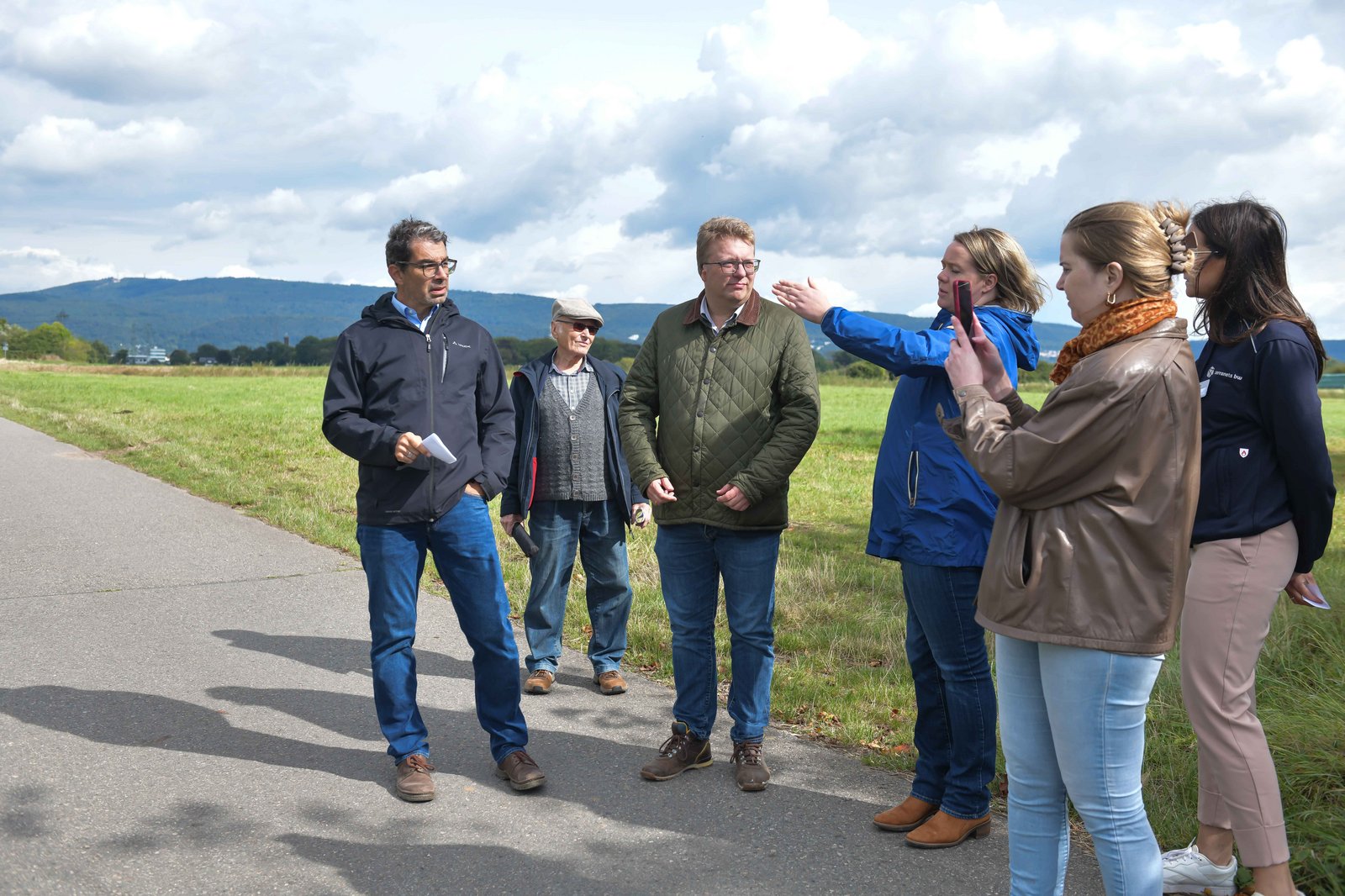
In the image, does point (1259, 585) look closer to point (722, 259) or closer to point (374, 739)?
point (722, 259)

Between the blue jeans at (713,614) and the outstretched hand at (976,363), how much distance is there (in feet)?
5.31

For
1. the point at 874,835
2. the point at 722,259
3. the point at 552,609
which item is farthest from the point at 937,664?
the point at 552,609

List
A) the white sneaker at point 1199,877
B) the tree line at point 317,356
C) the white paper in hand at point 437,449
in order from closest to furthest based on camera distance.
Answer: the white sneaker at point 1199,877
the white paper in hand at point 437,449
the tree line at point 317,356

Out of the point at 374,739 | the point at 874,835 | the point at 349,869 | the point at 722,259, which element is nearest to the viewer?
the point at 349,869

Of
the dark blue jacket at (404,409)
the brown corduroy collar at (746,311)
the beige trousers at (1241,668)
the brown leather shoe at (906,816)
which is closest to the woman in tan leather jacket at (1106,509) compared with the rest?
the beige trousers at (1241,668)

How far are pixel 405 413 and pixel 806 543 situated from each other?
703 centimetres

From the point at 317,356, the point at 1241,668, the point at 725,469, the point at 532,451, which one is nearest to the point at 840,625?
the point at 532,451

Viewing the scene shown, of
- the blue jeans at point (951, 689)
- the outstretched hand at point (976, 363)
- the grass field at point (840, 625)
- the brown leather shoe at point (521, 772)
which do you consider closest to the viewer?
the outstretched hand at point (976, 363)

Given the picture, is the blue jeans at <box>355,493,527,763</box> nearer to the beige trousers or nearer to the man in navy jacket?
the man in navy jacket

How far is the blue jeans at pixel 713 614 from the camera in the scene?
449 centimetres

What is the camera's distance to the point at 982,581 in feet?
9.57

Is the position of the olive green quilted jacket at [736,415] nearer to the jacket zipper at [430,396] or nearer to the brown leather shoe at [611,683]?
the jacket zipper at [430,396]

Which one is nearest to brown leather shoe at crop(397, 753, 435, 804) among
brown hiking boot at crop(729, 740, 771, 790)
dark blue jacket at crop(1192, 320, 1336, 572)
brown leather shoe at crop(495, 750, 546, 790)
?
brown leather shoe at crop(495, 750, 546, 790)

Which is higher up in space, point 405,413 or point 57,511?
point 405,413
